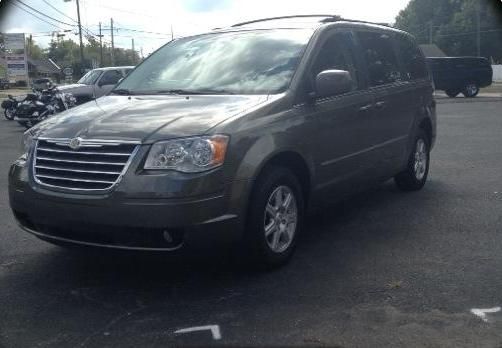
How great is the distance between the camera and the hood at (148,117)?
4133 millimetres

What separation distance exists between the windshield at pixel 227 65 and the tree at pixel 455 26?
66.6m

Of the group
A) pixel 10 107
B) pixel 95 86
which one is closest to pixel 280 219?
pixel 95 86

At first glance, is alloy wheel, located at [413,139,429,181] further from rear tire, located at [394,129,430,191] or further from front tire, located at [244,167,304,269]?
front tire, located at [244,167,304,269]

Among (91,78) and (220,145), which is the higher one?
(91,78)

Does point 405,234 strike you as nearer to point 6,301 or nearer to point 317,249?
point 317,249

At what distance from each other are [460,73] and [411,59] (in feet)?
72.3

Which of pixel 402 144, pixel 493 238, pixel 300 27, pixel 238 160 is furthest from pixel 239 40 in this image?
pixel 493 238

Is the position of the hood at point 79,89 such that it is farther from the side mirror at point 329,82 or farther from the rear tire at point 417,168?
the side mirror at point 329,82

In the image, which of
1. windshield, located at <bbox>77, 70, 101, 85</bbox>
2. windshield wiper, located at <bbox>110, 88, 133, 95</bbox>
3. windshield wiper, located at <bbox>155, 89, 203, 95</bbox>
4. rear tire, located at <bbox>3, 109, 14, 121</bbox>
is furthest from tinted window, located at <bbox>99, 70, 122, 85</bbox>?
windshield wiper, located at <bbox>155, 89, 203, 95</bbox>

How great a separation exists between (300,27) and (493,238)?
2.47m

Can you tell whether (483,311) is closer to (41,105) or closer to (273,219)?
(273,219)

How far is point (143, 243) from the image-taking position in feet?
13.2

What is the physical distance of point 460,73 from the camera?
91.3 ft

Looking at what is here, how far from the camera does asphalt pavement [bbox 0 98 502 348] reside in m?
3.56
